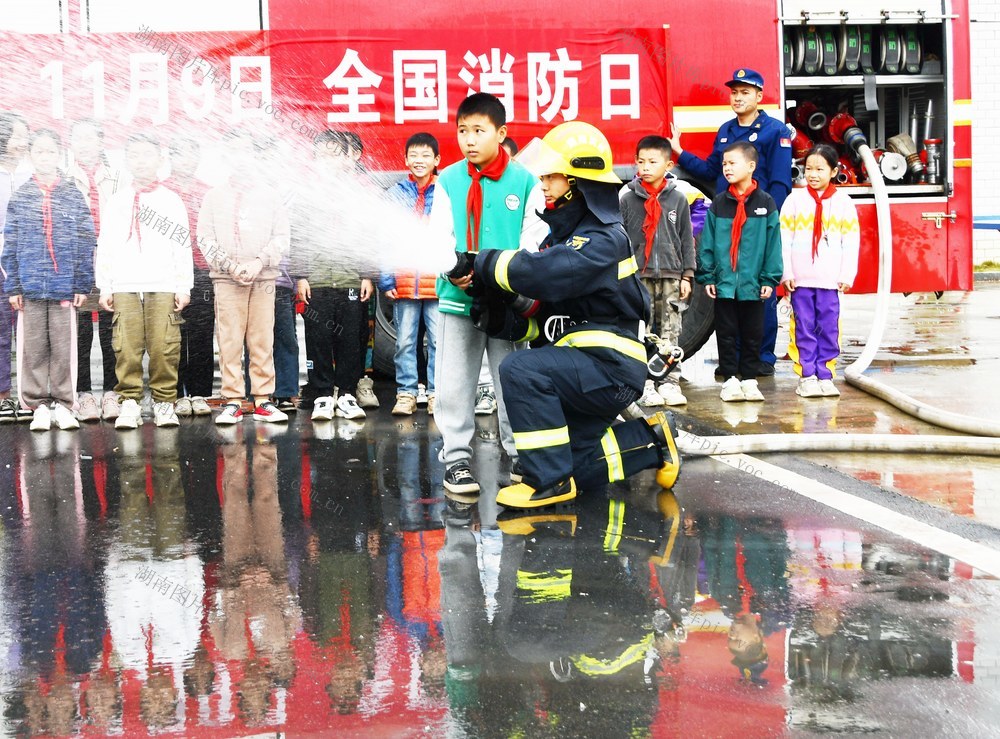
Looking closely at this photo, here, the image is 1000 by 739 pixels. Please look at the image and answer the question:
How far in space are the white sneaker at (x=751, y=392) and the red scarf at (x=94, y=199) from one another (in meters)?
4.61

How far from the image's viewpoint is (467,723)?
326 centimetres

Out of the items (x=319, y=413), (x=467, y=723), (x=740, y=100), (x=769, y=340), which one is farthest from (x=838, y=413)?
(x=467, y=723)

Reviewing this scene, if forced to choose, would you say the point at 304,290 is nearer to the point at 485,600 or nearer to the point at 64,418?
the point at 64,418

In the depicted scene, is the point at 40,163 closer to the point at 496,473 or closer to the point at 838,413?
the point at 496,473

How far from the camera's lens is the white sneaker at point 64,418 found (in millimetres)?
7996

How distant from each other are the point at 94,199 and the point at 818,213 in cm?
513

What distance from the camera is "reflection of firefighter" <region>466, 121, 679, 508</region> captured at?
5.49 m

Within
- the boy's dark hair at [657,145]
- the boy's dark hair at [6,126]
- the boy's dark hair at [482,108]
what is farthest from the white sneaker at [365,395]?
the boy's dark hair at [482,108]

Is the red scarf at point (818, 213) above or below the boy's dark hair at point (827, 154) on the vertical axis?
below

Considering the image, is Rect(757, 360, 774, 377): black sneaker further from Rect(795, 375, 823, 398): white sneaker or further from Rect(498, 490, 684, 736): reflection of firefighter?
Rect(498, 490, 684, 736): reflection of firefighter

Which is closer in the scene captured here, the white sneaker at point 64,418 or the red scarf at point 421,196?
the white sneaker at point 64,418

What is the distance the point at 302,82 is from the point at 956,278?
550 cm

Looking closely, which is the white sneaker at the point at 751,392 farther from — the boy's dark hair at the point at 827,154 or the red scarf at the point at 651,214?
the boy's dark hair at the point at 827,154

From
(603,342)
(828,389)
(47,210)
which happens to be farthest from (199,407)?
(828,389)
